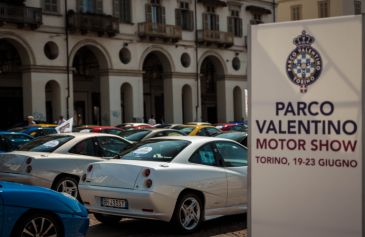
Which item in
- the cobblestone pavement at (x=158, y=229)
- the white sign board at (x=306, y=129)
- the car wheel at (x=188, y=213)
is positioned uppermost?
the white sign board at (x=306, y=129)

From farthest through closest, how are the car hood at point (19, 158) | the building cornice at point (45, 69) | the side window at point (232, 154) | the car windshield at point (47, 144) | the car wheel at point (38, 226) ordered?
the building cornice at point (45, 69), the car windshield at point (47, 144), the car hood at point (19, 158), the side window at point (232, 154), the car wheel at point (38, 226)

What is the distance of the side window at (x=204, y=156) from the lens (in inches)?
358

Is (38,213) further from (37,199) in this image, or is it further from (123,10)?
(123,10)

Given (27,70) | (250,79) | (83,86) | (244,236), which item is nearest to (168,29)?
(83,86)

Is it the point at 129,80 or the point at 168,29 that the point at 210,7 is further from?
the point at 129,80

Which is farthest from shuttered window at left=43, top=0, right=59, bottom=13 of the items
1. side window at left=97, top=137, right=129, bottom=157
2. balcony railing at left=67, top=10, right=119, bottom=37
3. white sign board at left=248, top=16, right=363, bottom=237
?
Result: white sign board at left=248, top=16, right=363, bottom=237

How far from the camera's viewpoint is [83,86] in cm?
4484

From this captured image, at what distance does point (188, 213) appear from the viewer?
8586 mm

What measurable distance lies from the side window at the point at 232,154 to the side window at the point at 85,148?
362 centimetres

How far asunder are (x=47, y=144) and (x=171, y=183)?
4.70 meters

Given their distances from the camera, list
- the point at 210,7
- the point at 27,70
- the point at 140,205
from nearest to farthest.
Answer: the point at 140,205
the point at 27,70
the point at 210,7

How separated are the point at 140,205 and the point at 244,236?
154 cm

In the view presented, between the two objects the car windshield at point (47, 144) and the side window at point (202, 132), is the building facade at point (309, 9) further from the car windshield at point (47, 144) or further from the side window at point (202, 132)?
the car windshield at point (47, 144)

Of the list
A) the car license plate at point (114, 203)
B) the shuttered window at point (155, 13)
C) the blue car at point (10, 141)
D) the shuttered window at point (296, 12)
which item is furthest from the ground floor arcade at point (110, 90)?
the car license plate at point (114, 203)
